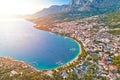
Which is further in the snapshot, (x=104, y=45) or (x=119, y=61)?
(x=104, y=45)

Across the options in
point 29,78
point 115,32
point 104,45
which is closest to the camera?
point 29,78

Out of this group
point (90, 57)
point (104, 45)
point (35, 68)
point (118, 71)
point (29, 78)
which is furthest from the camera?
point (104, 45)

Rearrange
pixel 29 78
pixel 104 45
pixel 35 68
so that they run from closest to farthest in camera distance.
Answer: pixel 29 78, pixel 35 68, pixel 104 45

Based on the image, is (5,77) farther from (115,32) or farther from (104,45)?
(115,32)

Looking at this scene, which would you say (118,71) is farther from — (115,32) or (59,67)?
(115,32)

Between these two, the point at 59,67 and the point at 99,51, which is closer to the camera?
the point at 59,67

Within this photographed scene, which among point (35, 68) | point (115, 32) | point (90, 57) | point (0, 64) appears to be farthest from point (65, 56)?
point (115, 32)

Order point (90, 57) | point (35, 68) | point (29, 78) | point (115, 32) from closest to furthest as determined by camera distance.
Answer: point (29, 78) < point (35, 68) < point (90, 57) < point (115, 32)

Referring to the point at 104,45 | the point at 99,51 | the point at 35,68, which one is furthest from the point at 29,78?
the point at 104,45
